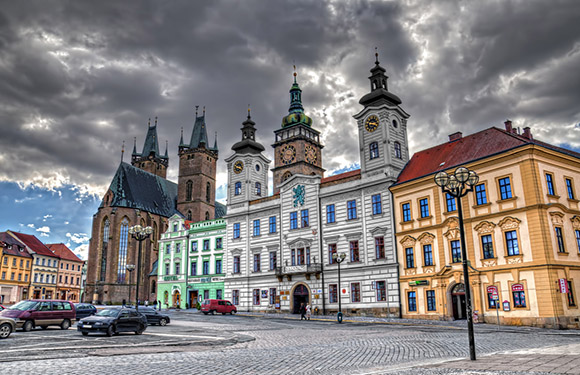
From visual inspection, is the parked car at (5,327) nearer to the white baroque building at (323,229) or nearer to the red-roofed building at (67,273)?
the white baroque building at (323,229)

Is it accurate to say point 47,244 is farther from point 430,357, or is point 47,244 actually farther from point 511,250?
point 430,357

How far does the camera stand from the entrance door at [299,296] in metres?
45.1

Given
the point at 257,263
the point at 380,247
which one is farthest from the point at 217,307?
the point at 380,247

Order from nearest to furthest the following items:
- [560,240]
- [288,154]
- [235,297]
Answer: [560,240], [235,297], [288,154]

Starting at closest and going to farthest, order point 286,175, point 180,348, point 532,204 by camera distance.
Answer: point 180,348 → point 532,204 → point 286,175

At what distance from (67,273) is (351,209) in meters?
69.6

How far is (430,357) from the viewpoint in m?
13.9

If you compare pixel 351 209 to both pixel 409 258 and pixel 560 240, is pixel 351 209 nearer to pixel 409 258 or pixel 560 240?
pixel 409 258

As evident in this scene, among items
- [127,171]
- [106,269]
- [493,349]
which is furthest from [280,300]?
[127,171]

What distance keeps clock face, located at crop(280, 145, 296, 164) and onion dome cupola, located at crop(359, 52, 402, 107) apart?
27.6 metres

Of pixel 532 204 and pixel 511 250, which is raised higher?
pixel 532 204

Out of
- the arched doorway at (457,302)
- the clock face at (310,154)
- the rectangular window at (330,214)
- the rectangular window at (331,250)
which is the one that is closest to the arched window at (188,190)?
the clock face at (310,154)

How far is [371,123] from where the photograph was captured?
43344 millimetres

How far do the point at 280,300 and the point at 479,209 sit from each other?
21.7 meters
